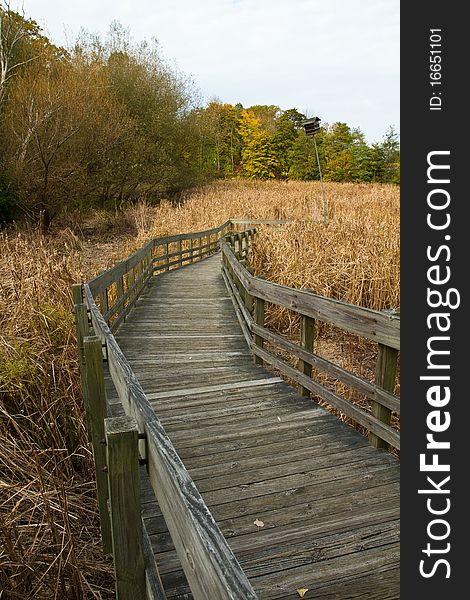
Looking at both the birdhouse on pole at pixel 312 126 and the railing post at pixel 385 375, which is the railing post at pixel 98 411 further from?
the birdhouse on pole at pixel 312 126

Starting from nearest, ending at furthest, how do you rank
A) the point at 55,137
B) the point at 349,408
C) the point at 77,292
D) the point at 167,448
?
the point at 167,448
the point at 349,408
the point at 77,292
the point at 55,137

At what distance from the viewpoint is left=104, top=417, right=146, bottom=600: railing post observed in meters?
1.47

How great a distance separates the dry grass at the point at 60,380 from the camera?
8.95ft

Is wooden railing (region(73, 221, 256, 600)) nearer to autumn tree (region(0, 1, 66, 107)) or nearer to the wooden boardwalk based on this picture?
the wooden boardwalk

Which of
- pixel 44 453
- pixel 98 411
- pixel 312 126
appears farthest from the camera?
pixel 312 126

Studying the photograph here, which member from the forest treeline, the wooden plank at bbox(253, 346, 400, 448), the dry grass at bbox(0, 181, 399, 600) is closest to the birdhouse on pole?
the dry grass at bbox(0, 181, 399, 600)

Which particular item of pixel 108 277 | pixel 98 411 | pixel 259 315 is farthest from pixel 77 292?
pixel 98 411

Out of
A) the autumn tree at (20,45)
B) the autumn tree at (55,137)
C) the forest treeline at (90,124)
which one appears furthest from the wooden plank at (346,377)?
the autumn tree at (20,45)

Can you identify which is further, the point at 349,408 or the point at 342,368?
the point at 342,368

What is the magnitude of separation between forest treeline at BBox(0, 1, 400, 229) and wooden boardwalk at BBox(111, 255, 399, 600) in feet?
42.5

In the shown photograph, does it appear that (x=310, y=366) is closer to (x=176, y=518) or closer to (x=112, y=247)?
(x=176, y=518)

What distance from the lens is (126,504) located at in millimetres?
1565

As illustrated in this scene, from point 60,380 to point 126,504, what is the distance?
10.6 ft

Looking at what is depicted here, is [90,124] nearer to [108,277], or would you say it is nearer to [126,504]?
[108,277]
